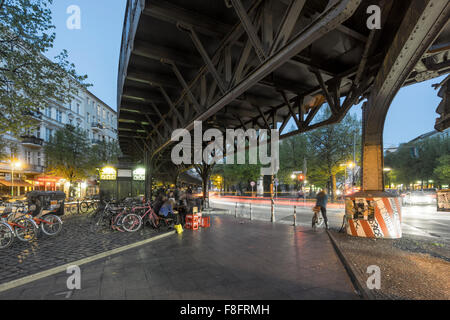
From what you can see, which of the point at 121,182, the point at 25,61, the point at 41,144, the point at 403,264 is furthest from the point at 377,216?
the point at 41,144

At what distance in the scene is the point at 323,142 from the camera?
26.6 m

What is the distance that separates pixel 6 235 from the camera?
21.5 feet

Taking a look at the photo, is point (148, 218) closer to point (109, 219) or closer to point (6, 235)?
point (109, 219)

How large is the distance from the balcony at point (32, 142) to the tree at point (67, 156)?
5.33 m

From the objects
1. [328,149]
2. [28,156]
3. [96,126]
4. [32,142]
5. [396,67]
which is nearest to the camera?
[396,67]

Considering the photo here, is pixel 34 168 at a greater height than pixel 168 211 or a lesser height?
greater

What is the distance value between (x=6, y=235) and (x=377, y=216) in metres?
11.4

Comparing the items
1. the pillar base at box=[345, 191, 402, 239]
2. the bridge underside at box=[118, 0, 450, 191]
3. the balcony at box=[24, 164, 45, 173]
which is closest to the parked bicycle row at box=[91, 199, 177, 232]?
the bridge underside at box=[118, 0, 450, 191]

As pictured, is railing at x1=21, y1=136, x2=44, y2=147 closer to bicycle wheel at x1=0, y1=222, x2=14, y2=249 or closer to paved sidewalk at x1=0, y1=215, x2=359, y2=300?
bicycle wheel at x1=0, y1=222, x2=14, y2=249

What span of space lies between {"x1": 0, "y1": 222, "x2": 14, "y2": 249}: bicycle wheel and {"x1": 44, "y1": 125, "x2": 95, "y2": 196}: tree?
2381 cm

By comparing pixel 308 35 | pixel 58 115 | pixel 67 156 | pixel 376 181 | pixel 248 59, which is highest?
pixel 58 115

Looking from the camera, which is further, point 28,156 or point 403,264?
point 28,156

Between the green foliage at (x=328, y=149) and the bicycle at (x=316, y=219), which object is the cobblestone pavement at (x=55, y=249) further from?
the green foliage at (x=328, y=149)

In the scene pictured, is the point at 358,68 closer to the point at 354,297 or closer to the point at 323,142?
the point at 354,297
